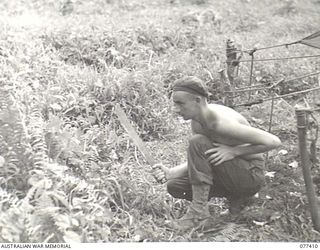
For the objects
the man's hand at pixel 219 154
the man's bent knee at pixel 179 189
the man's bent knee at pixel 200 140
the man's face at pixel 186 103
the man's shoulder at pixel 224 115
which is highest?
the man's face at pixel 186 103

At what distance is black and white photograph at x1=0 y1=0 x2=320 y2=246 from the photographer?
2557mm

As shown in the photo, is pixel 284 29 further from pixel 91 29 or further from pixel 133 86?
pixel 133 86

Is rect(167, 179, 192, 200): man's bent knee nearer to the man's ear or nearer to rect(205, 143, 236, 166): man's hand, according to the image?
rect(205, 143, 236, 166): man's hand

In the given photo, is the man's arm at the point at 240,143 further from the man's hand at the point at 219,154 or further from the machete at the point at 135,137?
the machete at the point at 135,137

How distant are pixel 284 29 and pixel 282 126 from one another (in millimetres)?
3008

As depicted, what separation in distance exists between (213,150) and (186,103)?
0.29m

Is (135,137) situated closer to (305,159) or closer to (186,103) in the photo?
(186,103)

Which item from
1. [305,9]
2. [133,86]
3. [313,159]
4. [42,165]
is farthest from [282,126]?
[305,9]

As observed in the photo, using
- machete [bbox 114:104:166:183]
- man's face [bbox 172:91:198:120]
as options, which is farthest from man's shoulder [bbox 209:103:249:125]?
machete [bbox 114:104:166:183]

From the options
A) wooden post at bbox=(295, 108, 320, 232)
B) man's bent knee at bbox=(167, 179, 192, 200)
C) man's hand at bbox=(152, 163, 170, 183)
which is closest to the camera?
wooden post at bbox=(295, 108, 320, 232)

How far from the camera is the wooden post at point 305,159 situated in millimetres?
2439

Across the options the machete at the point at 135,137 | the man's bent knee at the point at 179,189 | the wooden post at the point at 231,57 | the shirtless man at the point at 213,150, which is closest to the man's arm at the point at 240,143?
the shirtless man at the point at 213,150

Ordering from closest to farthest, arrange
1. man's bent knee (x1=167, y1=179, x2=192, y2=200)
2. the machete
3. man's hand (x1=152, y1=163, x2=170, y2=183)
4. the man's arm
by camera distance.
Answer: the man's arm
man's bent knee (x1=167, y1=179, x2=192, y2=200)
man's hand (x1=152, y1=163, x2=170, y2=183)
the machete

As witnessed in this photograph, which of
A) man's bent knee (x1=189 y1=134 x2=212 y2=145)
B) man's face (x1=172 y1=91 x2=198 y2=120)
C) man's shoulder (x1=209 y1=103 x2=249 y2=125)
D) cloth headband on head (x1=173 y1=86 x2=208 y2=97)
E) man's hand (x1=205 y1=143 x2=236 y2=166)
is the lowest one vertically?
man's hand (x1=205 y1=143 x2=236 y2=166)
